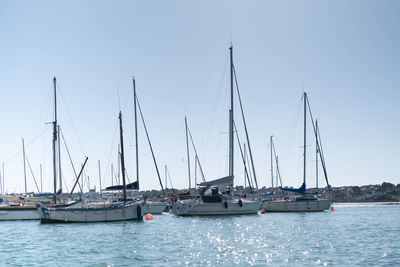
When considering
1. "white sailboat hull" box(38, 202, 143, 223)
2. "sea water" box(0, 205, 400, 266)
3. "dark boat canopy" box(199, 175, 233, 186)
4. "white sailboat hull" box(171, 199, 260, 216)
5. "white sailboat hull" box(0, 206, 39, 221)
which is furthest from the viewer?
"dark boat canopy" box(199, 175, 233, 186)

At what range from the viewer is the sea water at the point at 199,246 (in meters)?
22.1

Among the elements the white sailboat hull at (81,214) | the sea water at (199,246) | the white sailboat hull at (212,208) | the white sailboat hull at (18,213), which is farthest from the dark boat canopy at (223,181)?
the white sailboat hull at (18,213)

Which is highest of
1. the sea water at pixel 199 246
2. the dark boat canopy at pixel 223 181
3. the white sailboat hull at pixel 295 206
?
the dark boat canopy at pixel 223 181

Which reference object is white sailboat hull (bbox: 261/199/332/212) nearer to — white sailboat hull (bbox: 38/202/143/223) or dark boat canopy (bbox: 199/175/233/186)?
dark boat canopy (bbox: 199/175/233/186)

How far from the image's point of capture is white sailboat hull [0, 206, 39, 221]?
165 feet

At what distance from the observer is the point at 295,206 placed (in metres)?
63.9

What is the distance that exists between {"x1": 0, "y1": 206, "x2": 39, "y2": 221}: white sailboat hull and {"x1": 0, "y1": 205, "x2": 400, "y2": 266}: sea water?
38.3ft

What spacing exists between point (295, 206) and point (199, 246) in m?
39.1

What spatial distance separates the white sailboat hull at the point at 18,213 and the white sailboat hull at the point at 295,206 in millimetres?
31724

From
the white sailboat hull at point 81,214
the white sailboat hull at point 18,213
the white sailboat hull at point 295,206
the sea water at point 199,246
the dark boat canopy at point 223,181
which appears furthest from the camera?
the white sailboat hull at point 295,206

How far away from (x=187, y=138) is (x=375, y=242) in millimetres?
51248

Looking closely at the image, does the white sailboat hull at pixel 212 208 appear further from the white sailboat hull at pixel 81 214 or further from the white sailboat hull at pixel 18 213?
the white sailboat hull at pixel 18 213

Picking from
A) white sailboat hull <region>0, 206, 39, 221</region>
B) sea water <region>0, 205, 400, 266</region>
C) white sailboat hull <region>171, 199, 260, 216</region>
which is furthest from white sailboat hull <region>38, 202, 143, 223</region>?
white sailboat hull <region>171, 199, 260, 216</region>

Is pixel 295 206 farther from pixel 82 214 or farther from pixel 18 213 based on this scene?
pixel 18 213
